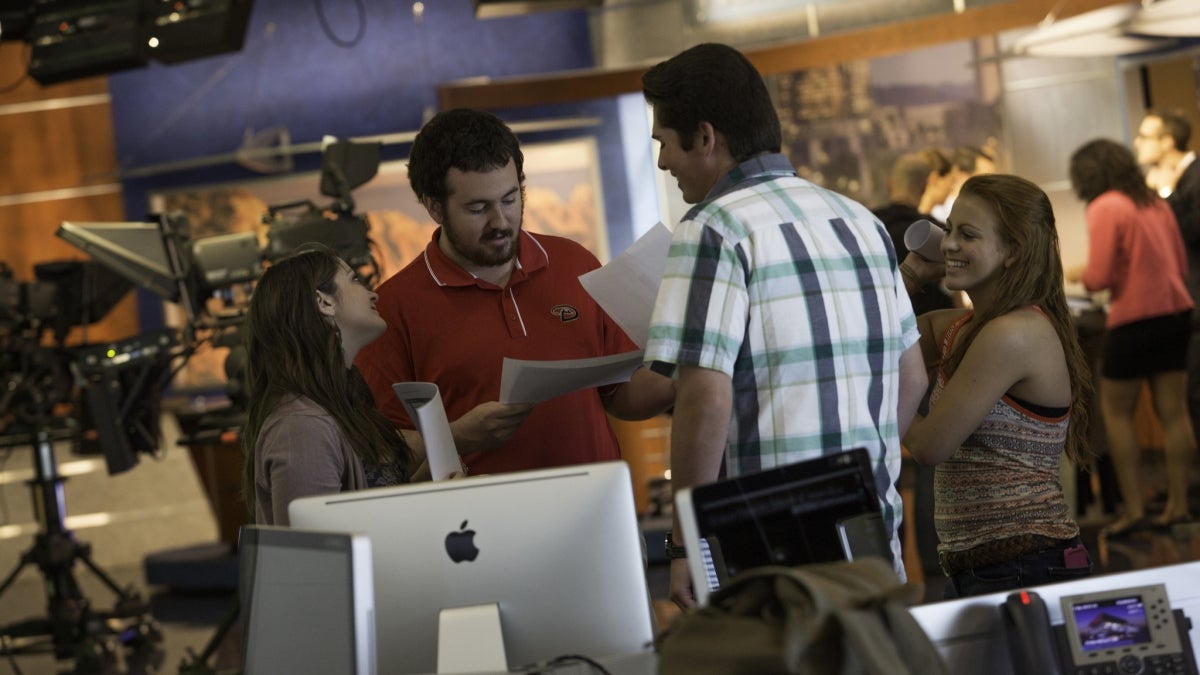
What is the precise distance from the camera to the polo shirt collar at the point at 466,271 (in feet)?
9.34

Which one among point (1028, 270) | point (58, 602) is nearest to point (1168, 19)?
point (1028, 270)

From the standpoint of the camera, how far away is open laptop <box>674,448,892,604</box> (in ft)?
5.50

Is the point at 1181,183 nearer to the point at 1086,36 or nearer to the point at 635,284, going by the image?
the point at 1086,36

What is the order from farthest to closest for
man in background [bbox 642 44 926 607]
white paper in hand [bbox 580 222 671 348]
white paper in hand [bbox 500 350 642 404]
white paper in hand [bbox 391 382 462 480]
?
white paper in hand [bbox 580 222 671 348]
white paper in hand [bbox 500 350 642 404]
white paper in hand [bbox 391 382 462 480]
man in background [bbox 642 44 926 607]

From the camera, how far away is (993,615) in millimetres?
1721

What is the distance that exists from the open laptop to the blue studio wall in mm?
8326

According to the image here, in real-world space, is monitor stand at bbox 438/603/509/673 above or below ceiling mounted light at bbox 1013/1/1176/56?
below

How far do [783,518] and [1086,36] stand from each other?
6.28 metres

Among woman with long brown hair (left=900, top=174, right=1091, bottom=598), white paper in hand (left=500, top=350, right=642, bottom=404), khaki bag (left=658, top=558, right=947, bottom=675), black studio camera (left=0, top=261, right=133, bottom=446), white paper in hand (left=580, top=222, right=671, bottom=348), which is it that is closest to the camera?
khaki bag (left=658, top=558, right=947, bottom=675)

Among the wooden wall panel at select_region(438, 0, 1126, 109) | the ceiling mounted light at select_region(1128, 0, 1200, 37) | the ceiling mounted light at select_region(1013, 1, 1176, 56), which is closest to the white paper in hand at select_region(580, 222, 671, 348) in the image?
the ceiling mounted light at select_region(1013, 1, 1176, 56)

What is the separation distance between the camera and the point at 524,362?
235cm

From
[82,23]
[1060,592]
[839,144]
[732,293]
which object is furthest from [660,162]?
[839,144]

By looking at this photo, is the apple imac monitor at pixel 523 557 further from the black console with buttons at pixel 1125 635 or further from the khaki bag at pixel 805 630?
the black console with buttons at pixel 1125 635

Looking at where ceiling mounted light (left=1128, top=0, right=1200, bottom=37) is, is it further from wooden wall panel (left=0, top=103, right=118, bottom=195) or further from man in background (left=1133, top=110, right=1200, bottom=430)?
wooden wall panel (left=0, top=103, right=118, bottom=195)
